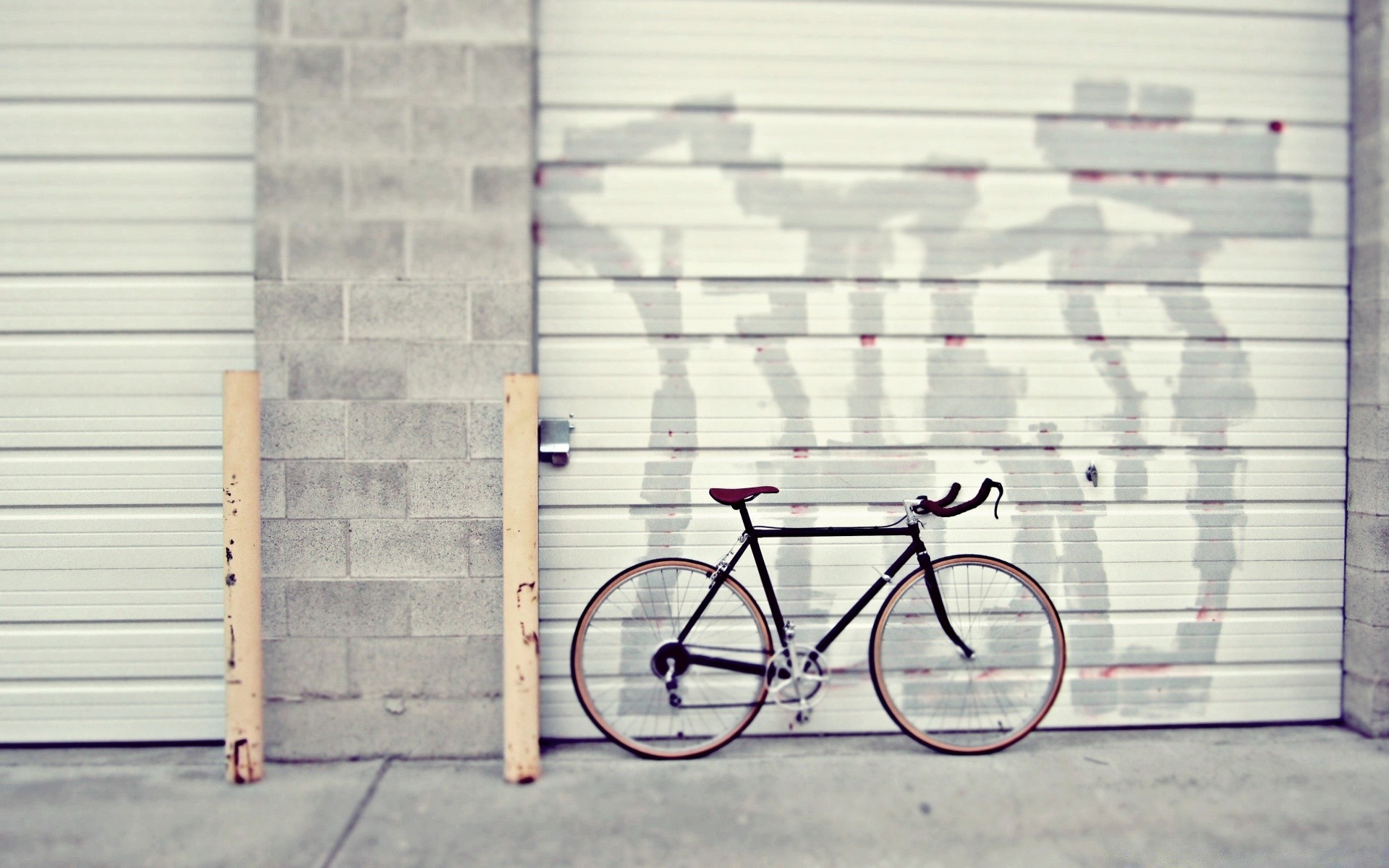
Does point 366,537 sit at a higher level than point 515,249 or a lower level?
lower

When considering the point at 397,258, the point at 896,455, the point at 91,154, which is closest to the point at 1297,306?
the point at 896,455

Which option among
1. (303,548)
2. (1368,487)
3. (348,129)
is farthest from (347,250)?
(1368,487)

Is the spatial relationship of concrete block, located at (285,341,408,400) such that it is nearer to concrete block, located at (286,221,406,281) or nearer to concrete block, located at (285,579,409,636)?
concrete block, located at (286,221,406,281)

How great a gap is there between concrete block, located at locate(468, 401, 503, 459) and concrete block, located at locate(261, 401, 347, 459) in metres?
0.51

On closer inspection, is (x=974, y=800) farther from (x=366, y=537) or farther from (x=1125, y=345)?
(x=366, y=537)

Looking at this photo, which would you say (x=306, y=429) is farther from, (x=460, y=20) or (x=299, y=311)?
(x=460, y=20)

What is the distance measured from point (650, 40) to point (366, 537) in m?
2.39

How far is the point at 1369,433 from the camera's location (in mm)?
3768

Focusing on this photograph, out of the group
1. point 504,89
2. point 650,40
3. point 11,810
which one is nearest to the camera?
point 11,810

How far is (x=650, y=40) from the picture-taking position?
3.70m

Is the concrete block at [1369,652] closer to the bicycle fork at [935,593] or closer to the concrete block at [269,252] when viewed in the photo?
the bicycle fork at [935,593]

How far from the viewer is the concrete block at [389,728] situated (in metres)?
3.47

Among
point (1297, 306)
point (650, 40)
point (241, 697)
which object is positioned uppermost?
point (650, 40)

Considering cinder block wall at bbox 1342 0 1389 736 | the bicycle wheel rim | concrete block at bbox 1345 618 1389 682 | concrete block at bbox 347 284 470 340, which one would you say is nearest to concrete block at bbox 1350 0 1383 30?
cinder block wall at bbox 1342 0 1389 736
